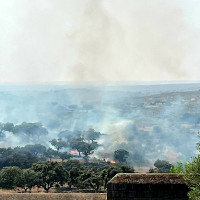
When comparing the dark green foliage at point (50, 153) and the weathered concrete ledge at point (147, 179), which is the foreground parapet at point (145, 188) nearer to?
the weathered concrete ledge at point (147, 179)

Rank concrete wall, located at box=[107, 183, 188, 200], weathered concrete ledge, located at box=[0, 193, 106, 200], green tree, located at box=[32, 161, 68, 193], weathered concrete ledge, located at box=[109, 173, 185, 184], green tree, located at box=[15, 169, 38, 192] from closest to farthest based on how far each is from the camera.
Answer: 1. concrete wall, located at box=[107, 183, 188, 200]
2. weathered concrete ledge, located at box=[109, 173, 185, 184]
3. weathered concrete ledge, located at box=[0, 193, 106, 200]
4. green tree, located at box=[15, 169, 38, 192]
5. green tree, located at box=[32, 161, 68, 193]

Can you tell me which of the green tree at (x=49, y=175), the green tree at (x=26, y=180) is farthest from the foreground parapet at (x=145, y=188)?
the green tree at (x=49, y=175)

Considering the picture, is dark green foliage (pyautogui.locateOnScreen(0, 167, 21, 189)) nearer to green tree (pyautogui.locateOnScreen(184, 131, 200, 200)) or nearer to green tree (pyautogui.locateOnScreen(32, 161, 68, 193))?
green tree (pyautogui.locateOnScreen(32, 161, 68, 193))

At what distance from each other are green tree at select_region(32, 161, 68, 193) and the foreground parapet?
25350 mm

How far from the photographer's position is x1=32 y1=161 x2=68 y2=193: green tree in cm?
3841

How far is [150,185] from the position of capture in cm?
1372

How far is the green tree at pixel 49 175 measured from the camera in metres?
38.4

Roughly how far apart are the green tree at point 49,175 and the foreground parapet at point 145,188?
83.2ft

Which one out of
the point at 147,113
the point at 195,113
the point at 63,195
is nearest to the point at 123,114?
the point at 147,113

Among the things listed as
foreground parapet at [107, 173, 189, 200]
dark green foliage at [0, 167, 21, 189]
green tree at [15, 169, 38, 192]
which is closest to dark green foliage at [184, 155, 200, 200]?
foreground parapet at [107, 173, 189, 200]

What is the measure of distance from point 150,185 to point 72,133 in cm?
8547

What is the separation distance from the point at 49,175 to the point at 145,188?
26431 millimetres

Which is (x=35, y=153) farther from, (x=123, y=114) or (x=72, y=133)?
(x=123, y=114)

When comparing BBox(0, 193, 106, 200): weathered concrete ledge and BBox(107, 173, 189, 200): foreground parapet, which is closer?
BBox(107, 173, 189, 200): foreground parapet
